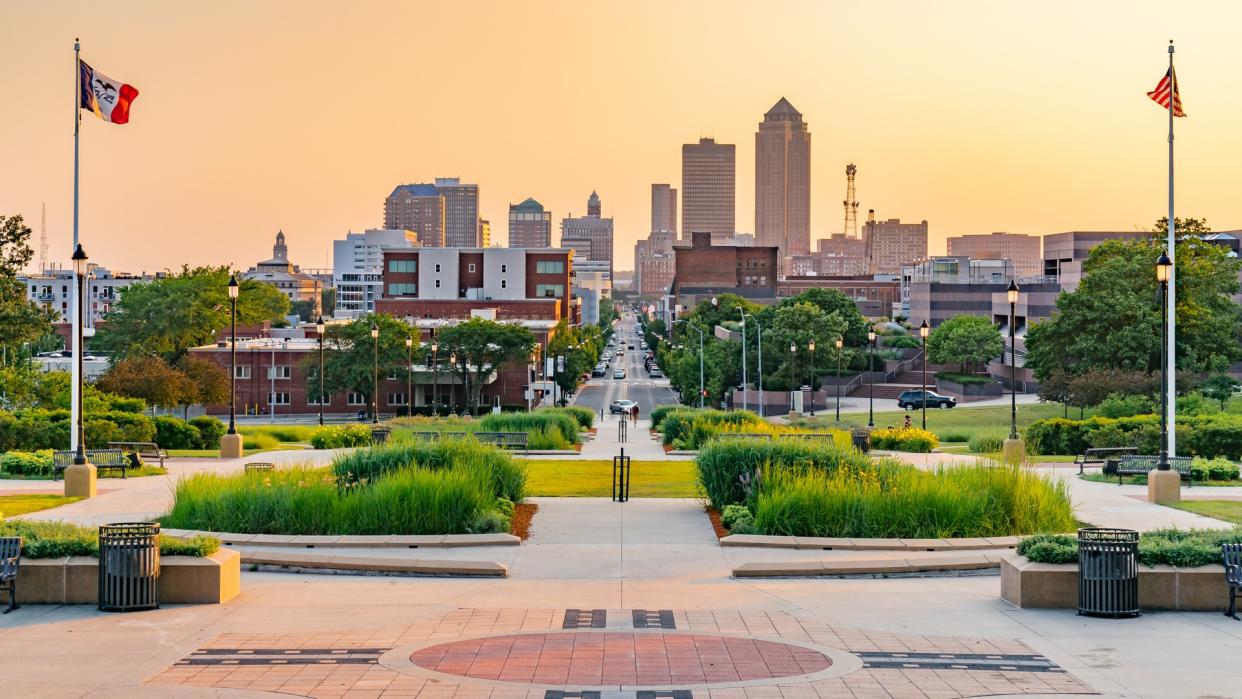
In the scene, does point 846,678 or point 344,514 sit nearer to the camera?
point 846,678

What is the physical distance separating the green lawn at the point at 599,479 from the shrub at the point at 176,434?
1301 cm

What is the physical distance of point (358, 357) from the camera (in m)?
99.8

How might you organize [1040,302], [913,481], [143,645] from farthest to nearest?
[1040,302]
[913,481]
[143,645]

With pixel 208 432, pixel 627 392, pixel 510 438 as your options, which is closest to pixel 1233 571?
pixel 510 438

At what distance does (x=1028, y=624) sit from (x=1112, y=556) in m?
1.41

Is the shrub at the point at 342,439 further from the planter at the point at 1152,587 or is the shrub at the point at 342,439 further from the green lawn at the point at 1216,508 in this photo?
the planter at the point at 1152,587

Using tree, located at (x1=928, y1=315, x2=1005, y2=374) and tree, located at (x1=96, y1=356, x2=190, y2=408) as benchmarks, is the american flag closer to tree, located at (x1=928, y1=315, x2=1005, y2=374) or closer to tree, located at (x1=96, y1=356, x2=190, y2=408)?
tree, located at (x1=96, y1=356, x2=190, y2=408)

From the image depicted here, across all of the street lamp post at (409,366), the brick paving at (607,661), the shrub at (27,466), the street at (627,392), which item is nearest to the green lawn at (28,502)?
the shrub at (27,466)

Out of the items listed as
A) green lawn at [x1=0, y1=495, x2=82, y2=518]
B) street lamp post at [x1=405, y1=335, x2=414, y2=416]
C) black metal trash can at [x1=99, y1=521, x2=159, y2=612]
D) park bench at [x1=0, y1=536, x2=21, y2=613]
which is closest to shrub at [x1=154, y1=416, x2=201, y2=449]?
green lawn at [x1=0, y1=495, x2=82, y2=518]

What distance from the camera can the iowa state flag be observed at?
32.8 meters

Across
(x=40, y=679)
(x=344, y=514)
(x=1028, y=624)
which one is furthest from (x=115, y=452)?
(x=1028, y=624)

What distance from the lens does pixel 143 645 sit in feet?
48.6

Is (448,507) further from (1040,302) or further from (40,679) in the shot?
(1040,302)

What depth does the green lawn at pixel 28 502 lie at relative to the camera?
25684 millimetres
